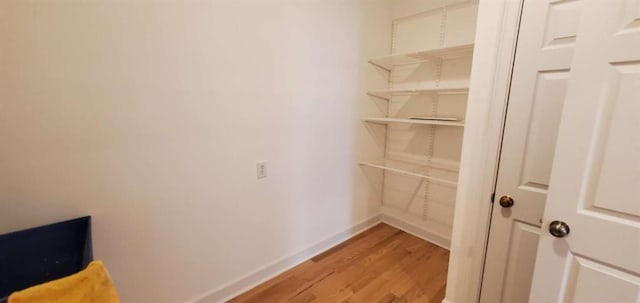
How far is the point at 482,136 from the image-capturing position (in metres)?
1.37

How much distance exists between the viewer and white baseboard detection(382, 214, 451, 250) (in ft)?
8.23

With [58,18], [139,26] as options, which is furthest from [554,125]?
[58,18]

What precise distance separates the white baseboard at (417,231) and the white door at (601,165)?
1593 mm

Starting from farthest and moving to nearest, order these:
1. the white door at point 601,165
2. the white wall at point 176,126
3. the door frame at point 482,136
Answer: the door frame at point 482,136, the white wall at point 176,126, the white door at point 601,165

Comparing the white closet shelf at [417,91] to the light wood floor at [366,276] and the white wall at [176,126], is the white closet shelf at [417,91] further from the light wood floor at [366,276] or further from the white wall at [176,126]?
the light wood floor at [366,276]

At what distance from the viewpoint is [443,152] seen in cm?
242

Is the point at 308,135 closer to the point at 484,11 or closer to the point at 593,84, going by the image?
the point at 484,11

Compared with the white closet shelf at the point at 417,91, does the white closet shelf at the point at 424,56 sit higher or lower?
higher

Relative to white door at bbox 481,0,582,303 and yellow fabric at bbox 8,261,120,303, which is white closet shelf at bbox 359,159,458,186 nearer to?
white door at bbox 481,0,582,303

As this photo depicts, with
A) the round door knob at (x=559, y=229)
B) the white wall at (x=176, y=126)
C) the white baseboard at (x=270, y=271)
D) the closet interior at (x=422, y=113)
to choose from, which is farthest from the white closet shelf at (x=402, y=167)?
the round door knob at (x=559, y=229)

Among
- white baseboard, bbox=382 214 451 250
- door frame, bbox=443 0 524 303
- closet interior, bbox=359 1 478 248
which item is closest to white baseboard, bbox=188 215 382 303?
white baseboard, bbox=382 214 451 250

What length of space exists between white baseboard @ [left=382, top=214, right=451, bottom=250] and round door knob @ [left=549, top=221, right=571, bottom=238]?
5.41 ft

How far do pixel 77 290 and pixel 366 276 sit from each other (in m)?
1.77

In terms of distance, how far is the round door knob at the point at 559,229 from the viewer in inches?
36.7
